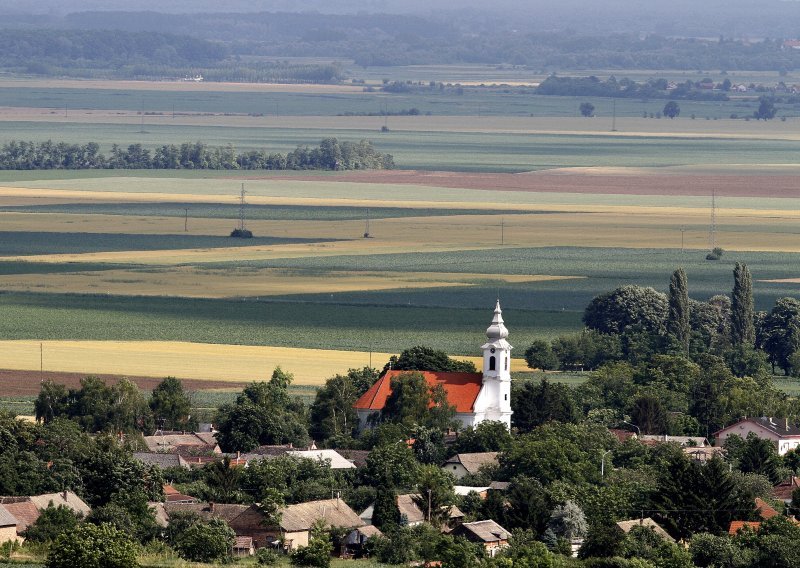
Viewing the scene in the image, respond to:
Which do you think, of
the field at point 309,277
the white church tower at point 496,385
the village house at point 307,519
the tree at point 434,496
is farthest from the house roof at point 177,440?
the village house at point 307,519

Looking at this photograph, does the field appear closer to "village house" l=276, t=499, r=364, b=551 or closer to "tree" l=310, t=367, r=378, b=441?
"tree" l=310, t=367, r=378, b=441

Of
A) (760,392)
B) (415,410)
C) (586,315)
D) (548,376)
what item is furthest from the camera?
(586,315)

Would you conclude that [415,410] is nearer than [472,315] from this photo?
Yes

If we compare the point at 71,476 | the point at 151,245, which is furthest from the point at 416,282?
the point at 71,476

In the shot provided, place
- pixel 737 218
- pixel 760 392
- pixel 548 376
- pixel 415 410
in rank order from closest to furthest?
pixel 415 410 → pixel 760 392 → pixel 548 376 → pixel 737 218

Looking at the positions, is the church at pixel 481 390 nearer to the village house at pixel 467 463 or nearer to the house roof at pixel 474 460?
the house roof at pixel 474 460

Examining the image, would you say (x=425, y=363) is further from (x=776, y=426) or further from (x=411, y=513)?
(x=411, y=513)

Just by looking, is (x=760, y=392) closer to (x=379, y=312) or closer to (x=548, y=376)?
(x=548, y=376)
